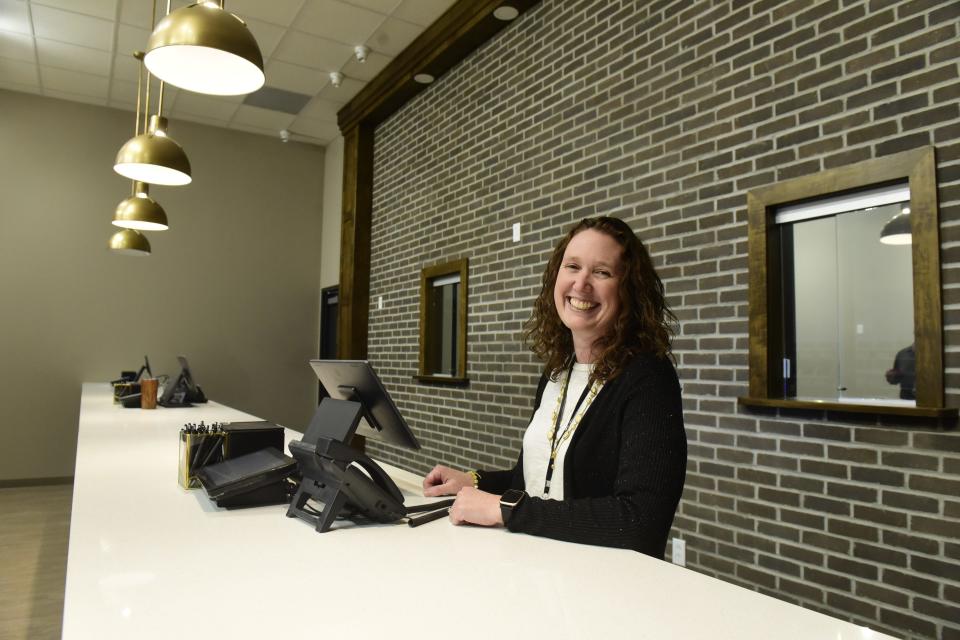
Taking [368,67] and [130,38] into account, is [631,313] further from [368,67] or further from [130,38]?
[130,38]

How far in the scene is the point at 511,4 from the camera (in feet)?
13.4

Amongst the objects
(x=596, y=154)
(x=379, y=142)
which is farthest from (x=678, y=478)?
(x=379, y=142)

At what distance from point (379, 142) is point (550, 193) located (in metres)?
2.93

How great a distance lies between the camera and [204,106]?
6332 mm

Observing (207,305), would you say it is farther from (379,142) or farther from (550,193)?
(550,193)

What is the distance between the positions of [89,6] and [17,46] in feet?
3.67

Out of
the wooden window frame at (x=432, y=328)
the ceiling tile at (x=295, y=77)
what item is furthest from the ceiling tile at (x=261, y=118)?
the wooden window frame at (x=432, y=328)

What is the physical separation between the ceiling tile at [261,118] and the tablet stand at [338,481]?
569 cm

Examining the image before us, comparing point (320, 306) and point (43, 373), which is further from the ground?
point (320, 306)

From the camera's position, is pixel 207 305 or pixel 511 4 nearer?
pixel 511 4

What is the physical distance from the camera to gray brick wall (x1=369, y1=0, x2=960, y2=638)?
2.10 meters

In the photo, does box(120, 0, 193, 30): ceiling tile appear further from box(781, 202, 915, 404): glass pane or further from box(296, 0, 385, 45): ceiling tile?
box(781, 202, 915, 404): glass pane

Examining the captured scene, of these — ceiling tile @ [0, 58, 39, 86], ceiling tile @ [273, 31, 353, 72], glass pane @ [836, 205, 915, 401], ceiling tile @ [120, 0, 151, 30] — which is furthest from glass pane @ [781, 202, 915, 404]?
ceiling tile @ [0, 58, 39, 86]

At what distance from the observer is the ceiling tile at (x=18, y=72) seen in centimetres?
544
